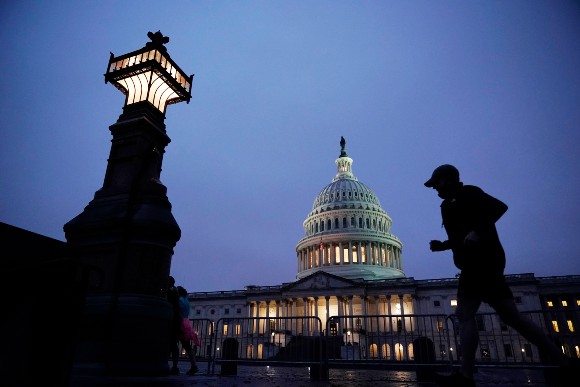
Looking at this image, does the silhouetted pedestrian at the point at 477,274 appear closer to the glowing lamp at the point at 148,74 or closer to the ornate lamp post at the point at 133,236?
the ornate lamp post at the point at 133,236

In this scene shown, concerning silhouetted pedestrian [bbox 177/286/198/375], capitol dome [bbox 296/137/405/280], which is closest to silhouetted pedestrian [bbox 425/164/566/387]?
silhouetted pedestrian [bbox 177/286/198/375]

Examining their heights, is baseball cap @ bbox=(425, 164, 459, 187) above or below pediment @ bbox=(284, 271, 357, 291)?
below

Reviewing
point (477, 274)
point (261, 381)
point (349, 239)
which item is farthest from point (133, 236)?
point (349, 239)

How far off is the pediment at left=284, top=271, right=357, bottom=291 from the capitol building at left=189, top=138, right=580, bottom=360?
0.16 metres

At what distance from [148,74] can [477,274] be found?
7.57m

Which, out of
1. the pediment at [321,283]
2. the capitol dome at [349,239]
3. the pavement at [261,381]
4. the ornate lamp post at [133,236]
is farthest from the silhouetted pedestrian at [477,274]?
the capitol dome at [349,239]

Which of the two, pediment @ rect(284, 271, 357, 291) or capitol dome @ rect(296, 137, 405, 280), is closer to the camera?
pediment @ rect(284, 271, 357, 291)

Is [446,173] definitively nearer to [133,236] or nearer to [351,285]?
[133,236]

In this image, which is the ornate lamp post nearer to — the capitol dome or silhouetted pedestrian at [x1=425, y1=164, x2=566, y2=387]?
silhouetted pedestrian at [x1=425, y1=164, x2=566, y2=387]

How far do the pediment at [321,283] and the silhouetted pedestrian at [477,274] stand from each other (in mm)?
56963

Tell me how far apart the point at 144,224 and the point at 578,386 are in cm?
656

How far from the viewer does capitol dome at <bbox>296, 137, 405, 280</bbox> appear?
73625mm

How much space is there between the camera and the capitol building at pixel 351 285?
5559cm

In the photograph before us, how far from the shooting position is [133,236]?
6.70 metres
